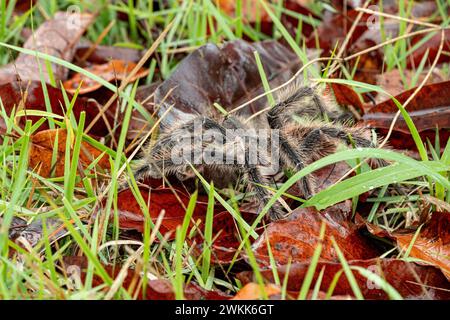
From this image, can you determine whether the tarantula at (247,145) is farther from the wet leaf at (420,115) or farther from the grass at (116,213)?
the wet leaf at (420,115)

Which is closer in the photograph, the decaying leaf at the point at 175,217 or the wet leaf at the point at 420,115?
the decaying leaf at the point at 175,217

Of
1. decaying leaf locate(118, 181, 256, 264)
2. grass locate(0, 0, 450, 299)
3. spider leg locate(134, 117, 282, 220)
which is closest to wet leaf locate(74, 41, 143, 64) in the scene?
grass locate(0, 0, 450, 299)

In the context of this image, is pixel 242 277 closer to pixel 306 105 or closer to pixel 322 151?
pixel 322 151

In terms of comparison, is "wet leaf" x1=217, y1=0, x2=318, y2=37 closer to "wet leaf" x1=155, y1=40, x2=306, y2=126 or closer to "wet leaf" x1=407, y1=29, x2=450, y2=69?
"wet leaf" x1=155, y1=40, x2=306, y2=126

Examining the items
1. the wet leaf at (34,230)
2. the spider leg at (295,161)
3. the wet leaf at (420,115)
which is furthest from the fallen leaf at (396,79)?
the wet leaf at (34,230)

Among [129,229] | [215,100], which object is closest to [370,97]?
[215,100]

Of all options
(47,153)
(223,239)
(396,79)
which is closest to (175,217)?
(223,239)
